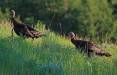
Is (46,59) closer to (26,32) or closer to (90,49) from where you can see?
(90,49)

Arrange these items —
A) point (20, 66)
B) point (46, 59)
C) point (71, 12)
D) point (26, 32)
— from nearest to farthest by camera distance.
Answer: point (20, 66) < point (46, 59) < point (26, 32) < point (71, 12)

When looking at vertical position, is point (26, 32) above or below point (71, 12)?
above

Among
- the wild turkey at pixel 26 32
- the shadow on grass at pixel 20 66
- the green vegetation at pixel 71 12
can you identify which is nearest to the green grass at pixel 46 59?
the shadow on grass at pixel 20 66

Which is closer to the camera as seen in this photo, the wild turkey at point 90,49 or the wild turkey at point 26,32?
the wild turkey at point 90,49

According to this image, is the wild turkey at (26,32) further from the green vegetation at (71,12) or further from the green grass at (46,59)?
the green vegetation at (71,12)

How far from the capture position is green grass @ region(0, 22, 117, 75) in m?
8.78

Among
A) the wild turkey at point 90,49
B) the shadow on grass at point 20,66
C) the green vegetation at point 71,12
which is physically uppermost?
the shadow on grass at point 20,66

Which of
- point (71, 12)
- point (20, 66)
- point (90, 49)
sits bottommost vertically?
point (71, 12)

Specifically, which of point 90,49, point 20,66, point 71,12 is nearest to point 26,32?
point 90,49

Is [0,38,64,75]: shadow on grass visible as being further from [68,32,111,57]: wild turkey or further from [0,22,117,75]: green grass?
[68,32,111,57]: wild turkey

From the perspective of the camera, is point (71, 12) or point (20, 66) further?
point (71, 12)

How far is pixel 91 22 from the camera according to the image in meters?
45.0

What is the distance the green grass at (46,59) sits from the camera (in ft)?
28.8

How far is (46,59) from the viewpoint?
381 inches
